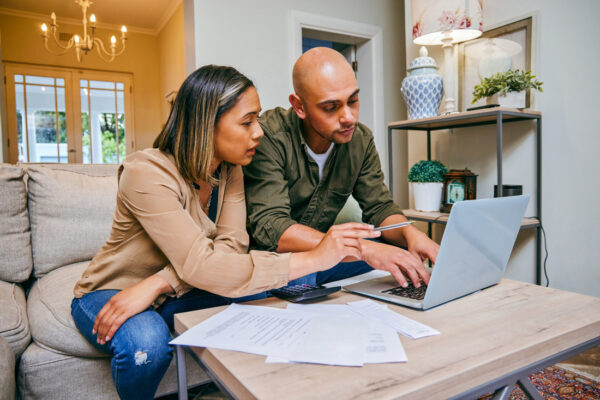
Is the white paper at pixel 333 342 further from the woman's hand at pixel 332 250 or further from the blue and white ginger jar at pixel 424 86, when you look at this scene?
the blue and white ginger jar at pixel 424 86

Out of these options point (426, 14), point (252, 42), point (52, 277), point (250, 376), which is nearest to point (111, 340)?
point (250, 376)

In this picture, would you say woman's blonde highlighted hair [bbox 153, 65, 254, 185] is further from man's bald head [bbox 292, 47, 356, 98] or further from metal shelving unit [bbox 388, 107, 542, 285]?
metal shelving unit [bbox 388, 107, 542, 285]

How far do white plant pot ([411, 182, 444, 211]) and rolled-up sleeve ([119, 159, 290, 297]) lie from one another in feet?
5.18

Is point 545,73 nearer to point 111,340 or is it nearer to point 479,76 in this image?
point 479,76

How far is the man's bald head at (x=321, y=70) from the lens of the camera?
4.02ft

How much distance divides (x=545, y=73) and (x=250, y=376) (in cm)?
212

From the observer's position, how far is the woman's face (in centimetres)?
111

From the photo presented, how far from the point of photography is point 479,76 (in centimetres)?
227

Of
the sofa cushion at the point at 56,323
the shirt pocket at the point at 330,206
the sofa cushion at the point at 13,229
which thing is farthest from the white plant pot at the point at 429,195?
the sofa cushion at the point at 13,229

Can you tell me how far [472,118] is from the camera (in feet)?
6.81

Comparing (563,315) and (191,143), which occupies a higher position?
(191,143)

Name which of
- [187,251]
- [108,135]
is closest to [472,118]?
[187,251]

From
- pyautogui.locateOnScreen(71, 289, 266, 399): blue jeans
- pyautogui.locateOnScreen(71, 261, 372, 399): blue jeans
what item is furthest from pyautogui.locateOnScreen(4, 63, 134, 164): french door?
pyautogui.locateOnScreen(71, 289, 266, 399): blue jeans

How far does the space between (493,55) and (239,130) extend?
1.66 meters
